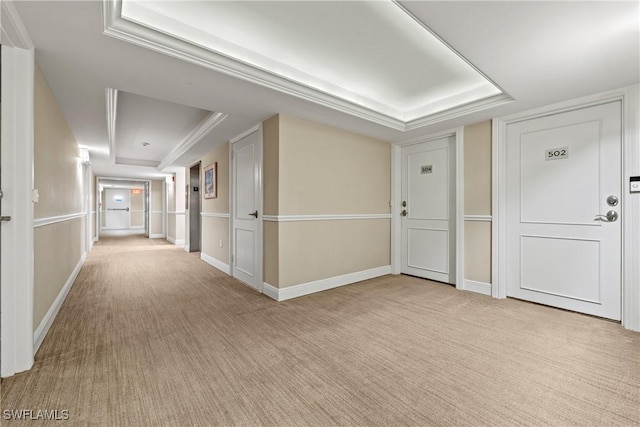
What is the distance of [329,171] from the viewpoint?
146 inches

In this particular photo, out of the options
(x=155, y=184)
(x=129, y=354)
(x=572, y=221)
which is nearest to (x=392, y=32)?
(x=572, y=221)

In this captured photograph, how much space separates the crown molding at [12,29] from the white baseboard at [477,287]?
4550 mm

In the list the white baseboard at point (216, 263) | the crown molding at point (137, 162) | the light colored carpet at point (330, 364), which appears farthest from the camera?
the crown molding at point (137, 162)

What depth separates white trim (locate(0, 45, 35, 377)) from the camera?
67.5 inches

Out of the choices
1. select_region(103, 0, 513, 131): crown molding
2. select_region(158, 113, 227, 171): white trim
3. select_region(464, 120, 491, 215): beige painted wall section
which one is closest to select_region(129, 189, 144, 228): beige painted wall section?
select_region(158, 113, 227, 171): white trim

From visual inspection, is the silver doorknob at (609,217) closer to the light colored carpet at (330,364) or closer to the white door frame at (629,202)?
the white door frame at (629,202)

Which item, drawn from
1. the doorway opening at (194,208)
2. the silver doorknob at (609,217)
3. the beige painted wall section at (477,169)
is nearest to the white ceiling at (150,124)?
the doorway opening at (194,208)

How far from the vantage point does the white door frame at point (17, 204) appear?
1.71 m

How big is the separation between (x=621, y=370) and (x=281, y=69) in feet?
11.3

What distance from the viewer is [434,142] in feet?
13.3

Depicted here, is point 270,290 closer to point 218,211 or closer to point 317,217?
point 317,217

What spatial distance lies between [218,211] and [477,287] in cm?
423

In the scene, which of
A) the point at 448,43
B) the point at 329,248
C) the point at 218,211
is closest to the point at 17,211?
the point at 329,248

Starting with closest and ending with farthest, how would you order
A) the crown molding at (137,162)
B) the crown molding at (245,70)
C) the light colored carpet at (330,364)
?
1. the light colored carpet at (330,364)
2. the crown molding at (245,70)
3. the crown molding at (137,162)
